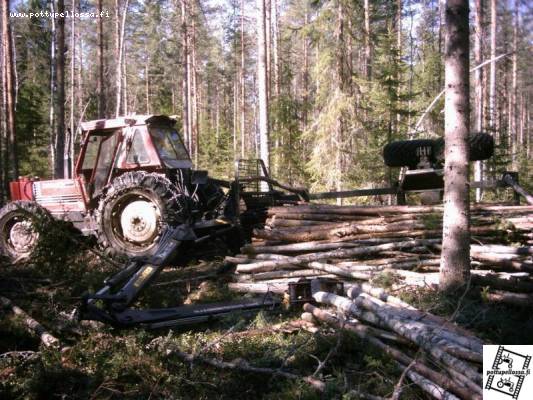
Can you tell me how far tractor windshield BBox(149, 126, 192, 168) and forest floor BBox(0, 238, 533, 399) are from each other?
12.1 feet

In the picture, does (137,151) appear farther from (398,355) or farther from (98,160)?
(398,355)

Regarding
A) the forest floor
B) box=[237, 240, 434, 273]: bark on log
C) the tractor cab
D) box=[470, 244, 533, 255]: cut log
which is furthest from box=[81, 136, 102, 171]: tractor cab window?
box=[470, 244, 533, 255]: cut log

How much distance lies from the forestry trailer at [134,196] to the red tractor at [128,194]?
0.02 metres

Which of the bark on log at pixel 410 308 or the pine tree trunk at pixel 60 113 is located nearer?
the bark on log at pixel 410 308

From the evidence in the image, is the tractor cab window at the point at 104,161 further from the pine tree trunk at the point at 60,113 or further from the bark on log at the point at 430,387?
the bark on log at the point at 430,387

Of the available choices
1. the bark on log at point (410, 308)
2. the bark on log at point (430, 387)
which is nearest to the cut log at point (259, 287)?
the bark on log at point (410, 308)

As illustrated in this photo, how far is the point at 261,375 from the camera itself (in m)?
4.33

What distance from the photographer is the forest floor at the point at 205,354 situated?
395cm

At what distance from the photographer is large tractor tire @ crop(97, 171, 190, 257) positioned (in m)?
8.28

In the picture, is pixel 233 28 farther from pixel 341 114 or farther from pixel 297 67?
pixel 341 114

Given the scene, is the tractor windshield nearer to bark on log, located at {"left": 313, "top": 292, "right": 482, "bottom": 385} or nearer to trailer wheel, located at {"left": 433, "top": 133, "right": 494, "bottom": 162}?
bark on log, located at {"left": 313, "top": 292, "right": 482, "bottom": 385}

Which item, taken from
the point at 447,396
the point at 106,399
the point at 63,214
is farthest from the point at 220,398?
the point at 63,214

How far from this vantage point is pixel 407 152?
29.4ft

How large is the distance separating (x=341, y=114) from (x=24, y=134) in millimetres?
20308
